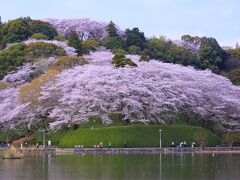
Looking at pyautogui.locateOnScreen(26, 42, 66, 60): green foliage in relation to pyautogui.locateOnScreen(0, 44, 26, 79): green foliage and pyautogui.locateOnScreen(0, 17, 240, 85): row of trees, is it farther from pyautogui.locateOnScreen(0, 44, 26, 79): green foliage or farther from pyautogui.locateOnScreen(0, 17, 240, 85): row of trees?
pyautogui.locateOnScreen(0, 17, 240, 85): row of trees

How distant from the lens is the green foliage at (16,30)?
79.6 metres

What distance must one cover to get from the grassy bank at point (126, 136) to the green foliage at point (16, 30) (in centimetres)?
2910

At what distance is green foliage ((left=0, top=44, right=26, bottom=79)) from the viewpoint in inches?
2589

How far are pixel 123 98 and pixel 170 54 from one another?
3020 cm

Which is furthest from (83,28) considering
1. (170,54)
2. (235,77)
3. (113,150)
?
(113,150)

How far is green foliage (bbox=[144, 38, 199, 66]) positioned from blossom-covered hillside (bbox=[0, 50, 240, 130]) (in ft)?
66.5

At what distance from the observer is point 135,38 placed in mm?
85812

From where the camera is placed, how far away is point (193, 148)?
5162cm

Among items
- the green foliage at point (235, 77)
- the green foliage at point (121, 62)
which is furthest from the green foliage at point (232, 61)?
the green foliage at point (121, 62)

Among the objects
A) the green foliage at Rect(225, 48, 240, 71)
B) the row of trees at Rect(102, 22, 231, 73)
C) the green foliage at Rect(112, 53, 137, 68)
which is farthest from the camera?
the green foliage at Rect(225, 48, 240, 71)

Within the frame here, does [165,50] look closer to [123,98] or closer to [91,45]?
[91,45]

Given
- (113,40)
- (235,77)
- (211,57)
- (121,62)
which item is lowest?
(235,77)

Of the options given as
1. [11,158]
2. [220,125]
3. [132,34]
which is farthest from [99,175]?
[132,34]

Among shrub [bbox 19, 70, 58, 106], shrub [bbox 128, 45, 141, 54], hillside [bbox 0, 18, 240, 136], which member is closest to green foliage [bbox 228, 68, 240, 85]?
hillside [bbox 0, 18, 240, 136]
